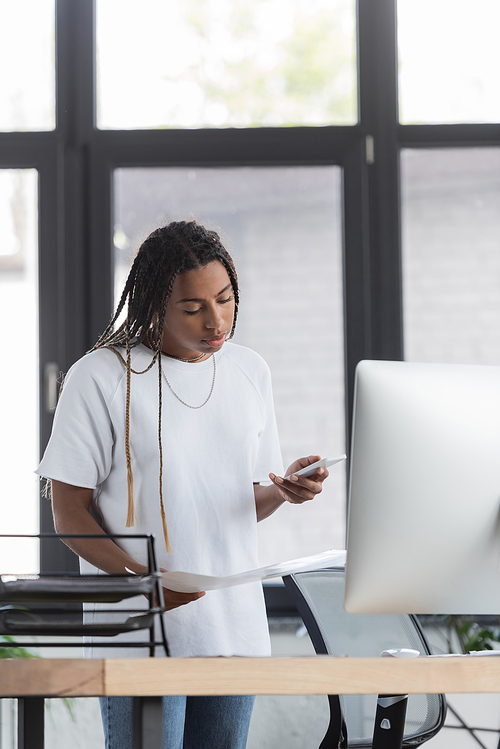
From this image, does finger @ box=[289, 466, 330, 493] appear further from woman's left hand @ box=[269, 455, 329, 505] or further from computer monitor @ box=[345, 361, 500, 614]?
computer monitor @ box=[345, 361, 500, 614]

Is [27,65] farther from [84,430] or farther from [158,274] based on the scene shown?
[84,430]

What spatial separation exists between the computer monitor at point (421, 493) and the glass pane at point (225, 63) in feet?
5.87

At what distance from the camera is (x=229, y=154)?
2.41m

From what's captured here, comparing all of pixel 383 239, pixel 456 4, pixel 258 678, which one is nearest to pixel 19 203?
pixel 383 239

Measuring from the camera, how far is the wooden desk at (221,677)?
71cm

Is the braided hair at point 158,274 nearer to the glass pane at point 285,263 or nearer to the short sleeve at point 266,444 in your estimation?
the short sleeve at point 266,444

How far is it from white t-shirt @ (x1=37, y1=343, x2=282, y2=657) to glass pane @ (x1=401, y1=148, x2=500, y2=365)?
131 cm

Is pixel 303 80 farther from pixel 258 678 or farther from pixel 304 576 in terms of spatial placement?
pixel 258 678

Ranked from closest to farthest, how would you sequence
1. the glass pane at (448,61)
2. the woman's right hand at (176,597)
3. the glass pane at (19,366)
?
the woman's right hand at (176,597) → the glass pane at (19,366) → the glass pane at (448,61)

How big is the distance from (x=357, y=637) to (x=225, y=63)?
1.88 meters

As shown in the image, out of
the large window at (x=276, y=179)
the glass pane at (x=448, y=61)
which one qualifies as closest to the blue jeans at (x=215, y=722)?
the large window at (x=276, y=179)

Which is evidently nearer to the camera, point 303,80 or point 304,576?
point 304,576

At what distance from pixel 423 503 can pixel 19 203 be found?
197 cm

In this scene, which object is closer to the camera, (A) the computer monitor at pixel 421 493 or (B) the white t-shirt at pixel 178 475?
(A) the computer monitor at pixel 421 493
